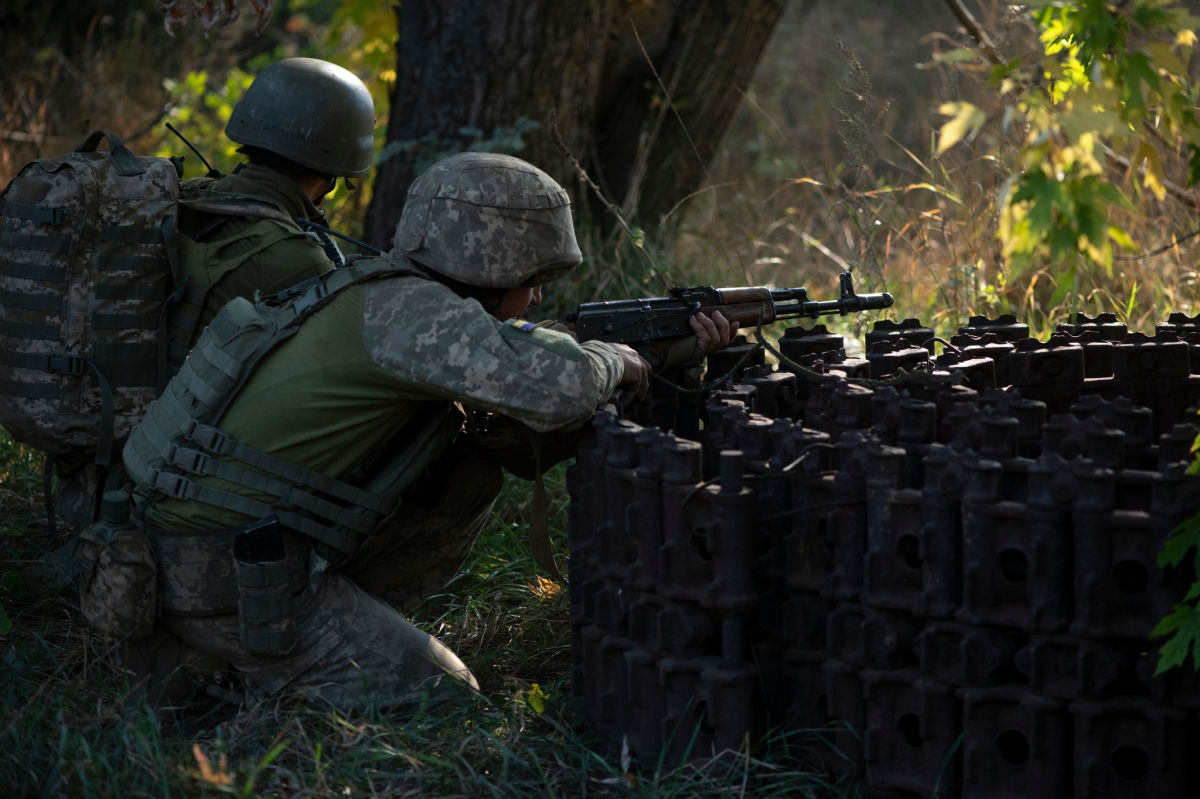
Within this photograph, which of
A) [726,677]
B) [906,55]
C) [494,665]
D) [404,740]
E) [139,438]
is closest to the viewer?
[726,677]

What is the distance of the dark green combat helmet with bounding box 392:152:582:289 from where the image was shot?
3.84m

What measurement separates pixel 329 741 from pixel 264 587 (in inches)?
19.5

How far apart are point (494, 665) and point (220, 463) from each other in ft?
4.09

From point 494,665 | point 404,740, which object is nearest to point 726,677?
point 404,740

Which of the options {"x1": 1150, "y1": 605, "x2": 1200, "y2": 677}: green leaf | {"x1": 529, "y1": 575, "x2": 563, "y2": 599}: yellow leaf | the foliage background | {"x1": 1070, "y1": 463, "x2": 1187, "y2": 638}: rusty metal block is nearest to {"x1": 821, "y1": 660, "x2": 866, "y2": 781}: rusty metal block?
the foliage background

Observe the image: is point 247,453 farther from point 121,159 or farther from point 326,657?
point 121,159

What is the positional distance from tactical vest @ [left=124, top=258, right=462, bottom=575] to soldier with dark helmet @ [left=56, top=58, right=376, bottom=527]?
2.26 feet

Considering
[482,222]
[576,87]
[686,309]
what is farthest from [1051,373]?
[576,87]

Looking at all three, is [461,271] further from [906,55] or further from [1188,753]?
[906,55]

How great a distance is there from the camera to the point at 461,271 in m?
3.87

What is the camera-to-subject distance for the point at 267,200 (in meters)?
4.86

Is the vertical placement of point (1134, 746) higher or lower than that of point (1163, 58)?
lower

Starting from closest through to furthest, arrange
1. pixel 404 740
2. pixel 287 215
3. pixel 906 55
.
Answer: pixel 404 740 → pixel 287 215 → pixel 906 55

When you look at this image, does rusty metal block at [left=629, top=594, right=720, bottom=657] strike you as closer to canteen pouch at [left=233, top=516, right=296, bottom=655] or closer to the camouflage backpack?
canteen pouch at [left=233, top=516, right=296, bottom=655]
